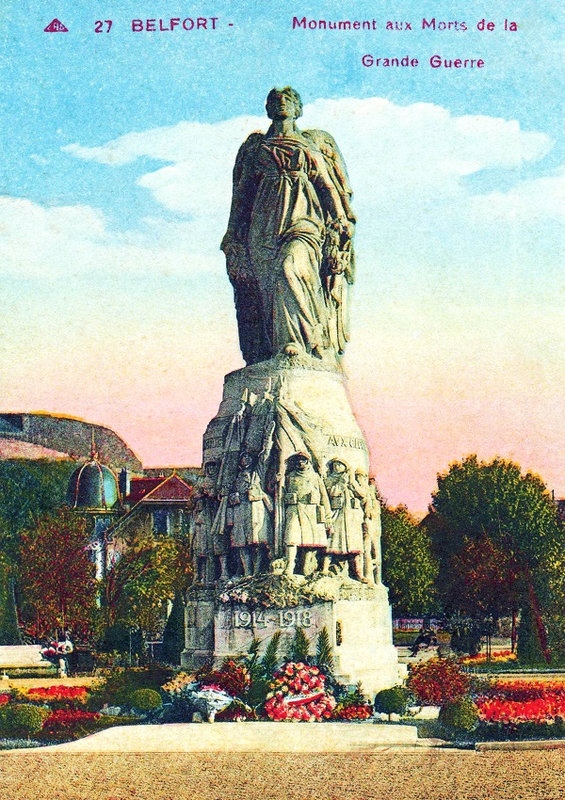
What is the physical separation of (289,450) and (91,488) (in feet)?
139

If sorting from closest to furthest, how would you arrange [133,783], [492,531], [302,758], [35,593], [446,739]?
[133,783] → [302,758] → [446,739] → [35,593] → [492,531]

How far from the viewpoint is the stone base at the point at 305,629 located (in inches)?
898

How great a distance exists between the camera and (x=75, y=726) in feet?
66.4

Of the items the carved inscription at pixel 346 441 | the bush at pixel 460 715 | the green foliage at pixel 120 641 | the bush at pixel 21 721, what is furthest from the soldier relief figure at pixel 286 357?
the green foliage at pixel 120 641

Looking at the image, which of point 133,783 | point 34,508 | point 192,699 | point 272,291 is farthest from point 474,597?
point 133,783

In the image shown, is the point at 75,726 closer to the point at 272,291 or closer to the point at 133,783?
the point at 133,783

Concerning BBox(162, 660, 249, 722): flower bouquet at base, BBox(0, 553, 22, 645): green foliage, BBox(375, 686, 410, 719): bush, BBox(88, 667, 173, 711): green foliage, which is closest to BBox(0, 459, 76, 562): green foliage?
BBox(0, 553, 22, 645): green foliage

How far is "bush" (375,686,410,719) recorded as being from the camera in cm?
2106

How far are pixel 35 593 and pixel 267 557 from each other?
20603mm

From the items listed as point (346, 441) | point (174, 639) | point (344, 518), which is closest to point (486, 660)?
point (174, 639)

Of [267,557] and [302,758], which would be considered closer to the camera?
[302,758]

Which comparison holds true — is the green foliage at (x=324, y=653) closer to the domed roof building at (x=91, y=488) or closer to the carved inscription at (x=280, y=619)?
the carved inscription at (x=280, y=619)

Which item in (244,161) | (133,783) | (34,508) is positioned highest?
(244,161)

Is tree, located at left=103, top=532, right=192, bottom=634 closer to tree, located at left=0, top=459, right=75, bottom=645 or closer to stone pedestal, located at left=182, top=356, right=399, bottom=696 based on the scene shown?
tree, located at left=0, top=459, right=75, bottom=645
